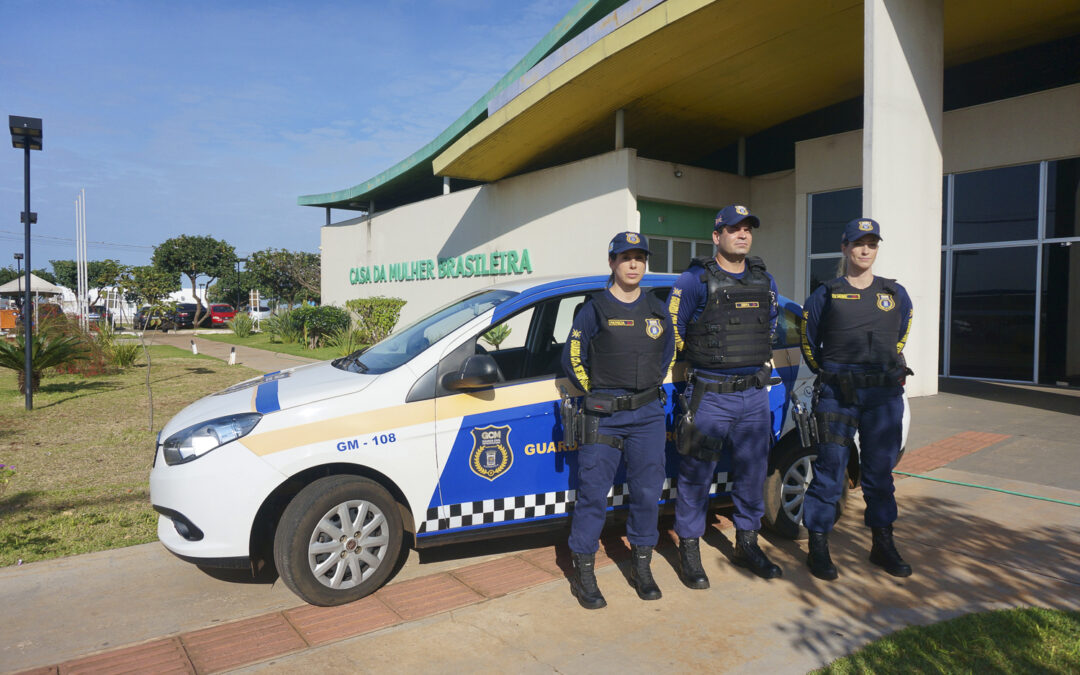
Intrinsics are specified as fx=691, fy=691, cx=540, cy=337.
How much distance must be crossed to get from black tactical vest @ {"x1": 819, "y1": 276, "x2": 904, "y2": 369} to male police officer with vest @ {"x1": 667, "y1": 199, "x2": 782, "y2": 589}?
362 mm

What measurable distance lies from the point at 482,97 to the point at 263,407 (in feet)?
52.6

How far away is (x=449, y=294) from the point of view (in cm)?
1992

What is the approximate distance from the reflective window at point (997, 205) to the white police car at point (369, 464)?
406 inches

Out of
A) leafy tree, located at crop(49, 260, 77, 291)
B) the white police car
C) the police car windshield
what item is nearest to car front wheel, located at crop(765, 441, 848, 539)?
the white police car

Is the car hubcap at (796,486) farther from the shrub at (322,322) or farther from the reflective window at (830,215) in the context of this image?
the shrub at (322,322)

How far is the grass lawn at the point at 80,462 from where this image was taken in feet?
15.8

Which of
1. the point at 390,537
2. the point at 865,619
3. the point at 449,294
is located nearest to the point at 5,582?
the point at 390,537

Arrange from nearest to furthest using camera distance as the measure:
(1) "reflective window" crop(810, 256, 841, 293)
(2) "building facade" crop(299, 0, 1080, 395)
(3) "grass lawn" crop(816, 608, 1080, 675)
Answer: (3) "grass lawn" crop(816, 608, 1080, 675) < (2) "building facade" crop(299, 0, 1080, 395) < (1) "reflective window" crop(810, 256, 841, 293)

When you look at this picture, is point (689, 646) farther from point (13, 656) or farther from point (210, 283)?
point (210, 283)

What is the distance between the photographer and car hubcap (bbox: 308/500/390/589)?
349 centimetres

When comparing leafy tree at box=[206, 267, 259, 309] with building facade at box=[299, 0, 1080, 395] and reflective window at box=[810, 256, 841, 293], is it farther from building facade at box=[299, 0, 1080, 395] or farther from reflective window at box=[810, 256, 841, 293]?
reflective window at box=[810, 256, 841, 293]

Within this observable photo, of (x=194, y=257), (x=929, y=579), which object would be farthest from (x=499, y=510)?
(x=194, y=257)

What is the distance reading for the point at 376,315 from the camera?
20.8 m

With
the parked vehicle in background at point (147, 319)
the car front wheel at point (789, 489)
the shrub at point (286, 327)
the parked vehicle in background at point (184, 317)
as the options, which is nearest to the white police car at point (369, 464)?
the car front wheel at point (789, 489)
